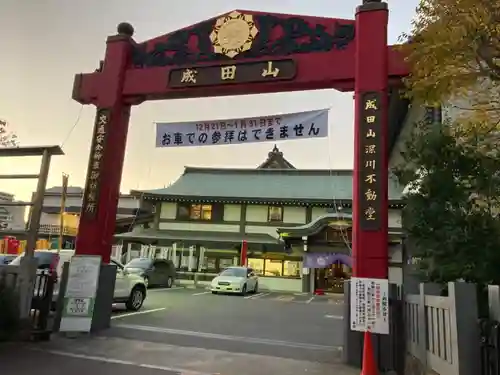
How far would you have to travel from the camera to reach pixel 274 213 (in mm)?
29672

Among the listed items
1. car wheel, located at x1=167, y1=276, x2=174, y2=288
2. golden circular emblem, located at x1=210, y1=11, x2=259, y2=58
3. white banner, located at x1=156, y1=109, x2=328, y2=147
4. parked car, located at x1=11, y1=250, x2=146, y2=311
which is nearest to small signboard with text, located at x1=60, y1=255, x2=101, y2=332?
parked car, located at x1=11, y1=250, x2=146, y2=311

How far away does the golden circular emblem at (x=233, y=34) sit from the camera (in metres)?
9.03

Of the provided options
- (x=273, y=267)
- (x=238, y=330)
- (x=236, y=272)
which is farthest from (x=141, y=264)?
(x=238, y=330)

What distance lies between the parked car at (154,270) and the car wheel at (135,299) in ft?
32.1

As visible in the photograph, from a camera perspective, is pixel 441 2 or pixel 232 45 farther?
pixel 232 45

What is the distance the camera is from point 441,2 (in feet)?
15.3

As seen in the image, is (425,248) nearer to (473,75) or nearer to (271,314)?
(473,75)

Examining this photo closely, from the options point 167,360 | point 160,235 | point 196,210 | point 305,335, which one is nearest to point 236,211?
point 196,210

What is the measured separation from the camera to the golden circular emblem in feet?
29.6

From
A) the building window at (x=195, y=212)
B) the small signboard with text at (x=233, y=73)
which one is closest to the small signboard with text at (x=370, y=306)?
the small signboard with text at (x=233, y=73)

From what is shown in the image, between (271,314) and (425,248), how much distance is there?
806cm

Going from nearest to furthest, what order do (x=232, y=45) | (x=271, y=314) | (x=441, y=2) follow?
(x=441, y=2)
(x=232, y=45)
(x=271, y=314)

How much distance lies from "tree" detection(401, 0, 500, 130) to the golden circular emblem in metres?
4.25

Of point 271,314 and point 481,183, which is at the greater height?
point 481,183
